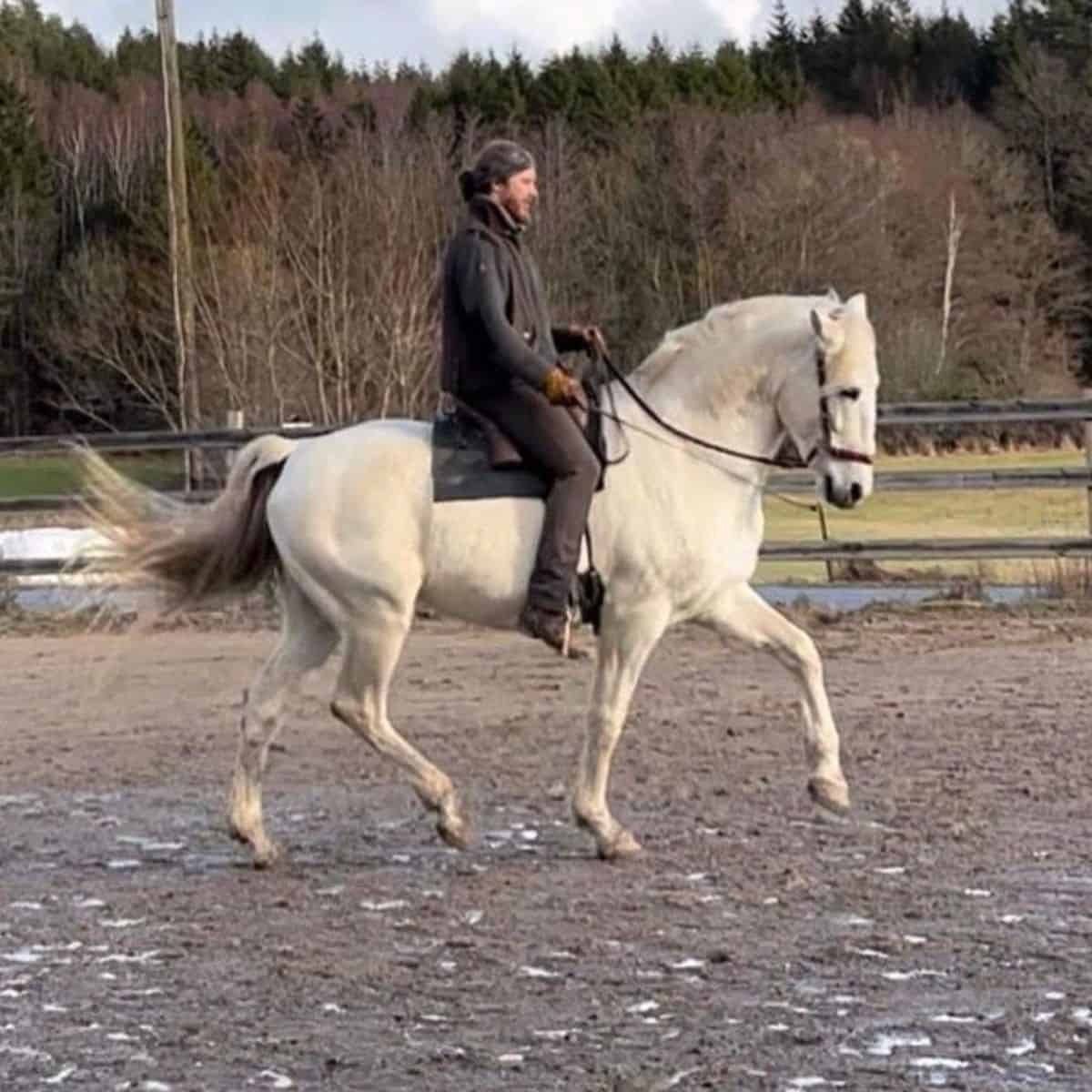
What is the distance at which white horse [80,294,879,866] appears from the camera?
7074 millimetres

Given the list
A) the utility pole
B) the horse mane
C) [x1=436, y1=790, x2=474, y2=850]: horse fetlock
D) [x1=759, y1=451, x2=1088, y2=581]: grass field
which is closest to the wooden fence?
[x1=759, y1=451, x2=1088, y2=581]: grass field

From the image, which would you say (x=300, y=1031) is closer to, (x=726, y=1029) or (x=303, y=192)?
(x=726, y=1029)

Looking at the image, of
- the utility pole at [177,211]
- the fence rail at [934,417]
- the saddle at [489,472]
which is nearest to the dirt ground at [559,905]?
the saddle at [489,472]

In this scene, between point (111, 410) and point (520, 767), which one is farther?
point (111, 410)

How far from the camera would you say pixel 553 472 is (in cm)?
701

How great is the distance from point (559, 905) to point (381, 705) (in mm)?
1142

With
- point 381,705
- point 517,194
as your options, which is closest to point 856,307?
point 517,194

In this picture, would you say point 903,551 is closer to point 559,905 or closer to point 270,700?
point 270,700

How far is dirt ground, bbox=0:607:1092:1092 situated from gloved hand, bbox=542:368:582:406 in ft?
4.70

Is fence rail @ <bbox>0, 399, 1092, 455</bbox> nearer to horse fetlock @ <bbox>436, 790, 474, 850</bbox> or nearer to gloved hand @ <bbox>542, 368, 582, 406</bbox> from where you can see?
horse fetlock @ <bbox>436, 790, 474, 850</bbox>

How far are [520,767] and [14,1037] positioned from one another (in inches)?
160

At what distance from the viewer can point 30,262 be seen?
57781mm

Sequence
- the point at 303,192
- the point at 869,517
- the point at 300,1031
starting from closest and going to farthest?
the point at 300,1031
the point at 869,517
the point at 303,192

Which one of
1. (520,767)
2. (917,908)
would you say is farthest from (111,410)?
(917,908)
